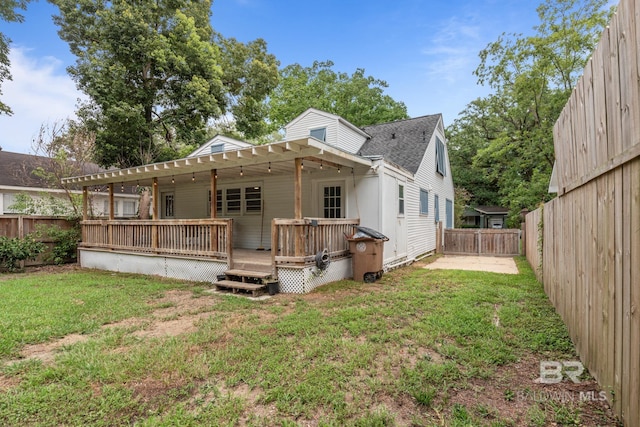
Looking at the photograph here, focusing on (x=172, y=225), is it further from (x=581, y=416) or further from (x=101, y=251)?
(x=581, y=416)

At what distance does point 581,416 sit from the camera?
7.17 ft

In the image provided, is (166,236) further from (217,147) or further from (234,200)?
(217,147)

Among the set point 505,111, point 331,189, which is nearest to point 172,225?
point 331,189

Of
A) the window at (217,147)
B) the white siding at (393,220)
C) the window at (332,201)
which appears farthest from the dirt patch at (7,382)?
the window at (217,147)

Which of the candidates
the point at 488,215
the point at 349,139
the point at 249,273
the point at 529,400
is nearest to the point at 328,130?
the point at 349,139

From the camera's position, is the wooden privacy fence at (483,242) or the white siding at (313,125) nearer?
the white siding at (313,125)

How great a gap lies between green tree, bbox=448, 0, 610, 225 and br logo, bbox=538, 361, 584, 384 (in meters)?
15.2

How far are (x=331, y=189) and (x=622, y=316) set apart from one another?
6.99 meters

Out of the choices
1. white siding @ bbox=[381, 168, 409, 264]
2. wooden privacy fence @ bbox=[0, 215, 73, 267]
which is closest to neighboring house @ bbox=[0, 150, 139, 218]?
wooden privacy fence @ bbox=[0, 215, 73, 267]

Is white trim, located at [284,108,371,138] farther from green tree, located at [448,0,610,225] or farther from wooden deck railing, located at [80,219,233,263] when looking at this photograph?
green tree, located at [448,0,610,225]

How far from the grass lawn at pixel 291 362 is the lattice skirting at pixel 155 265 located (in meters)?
1.71

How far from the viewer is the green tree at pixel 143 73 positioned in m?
11.9

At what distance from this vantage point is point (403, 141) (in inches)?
463

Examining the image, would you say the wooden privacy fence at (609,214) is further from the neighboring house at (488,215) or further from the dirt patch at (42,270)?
the neighboring house at (488,215)
